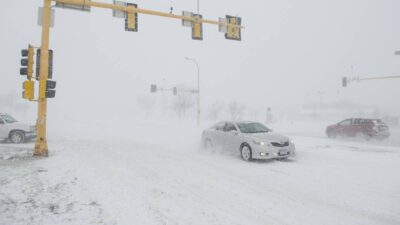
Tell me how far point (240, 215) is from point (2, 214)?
3.91m

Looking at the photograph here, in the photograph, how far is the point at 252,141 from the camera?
11688 mm

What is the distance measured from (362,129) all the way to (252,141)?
13232mm

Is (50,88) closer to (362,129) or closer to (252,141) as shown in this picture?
(252,141)

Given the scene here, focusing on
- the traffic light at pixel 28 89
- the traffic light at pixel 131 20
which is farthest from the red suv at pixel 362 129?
the traffic light at pixel 28 89

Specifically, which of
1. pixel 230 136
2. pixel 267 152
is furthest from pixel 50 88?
pixel 267 152

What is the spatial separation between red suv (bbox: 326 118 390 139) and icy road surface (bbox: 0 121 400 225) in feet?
33.3

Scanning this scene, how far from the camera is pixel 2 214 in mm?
5586

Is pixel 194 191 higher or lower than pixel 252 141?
lower

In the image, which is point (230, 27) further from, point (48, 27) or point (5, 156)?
point (5, 156)

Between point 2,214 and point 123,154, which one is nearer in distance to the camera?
point 2,214

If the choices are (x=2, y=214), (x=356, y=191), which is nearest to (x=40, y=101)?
(x=2, y=214)

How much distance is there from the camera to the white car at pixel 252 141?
11.4 meters

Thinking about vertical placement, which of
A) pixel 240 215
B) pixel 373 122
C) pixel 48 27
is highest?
pixel 48 27

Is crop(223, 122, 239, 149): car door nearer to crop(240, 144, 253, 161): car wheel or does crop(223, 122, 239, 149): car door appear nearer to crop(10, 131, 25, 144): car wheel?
crop(240, 144, 253, 161): car wheel
